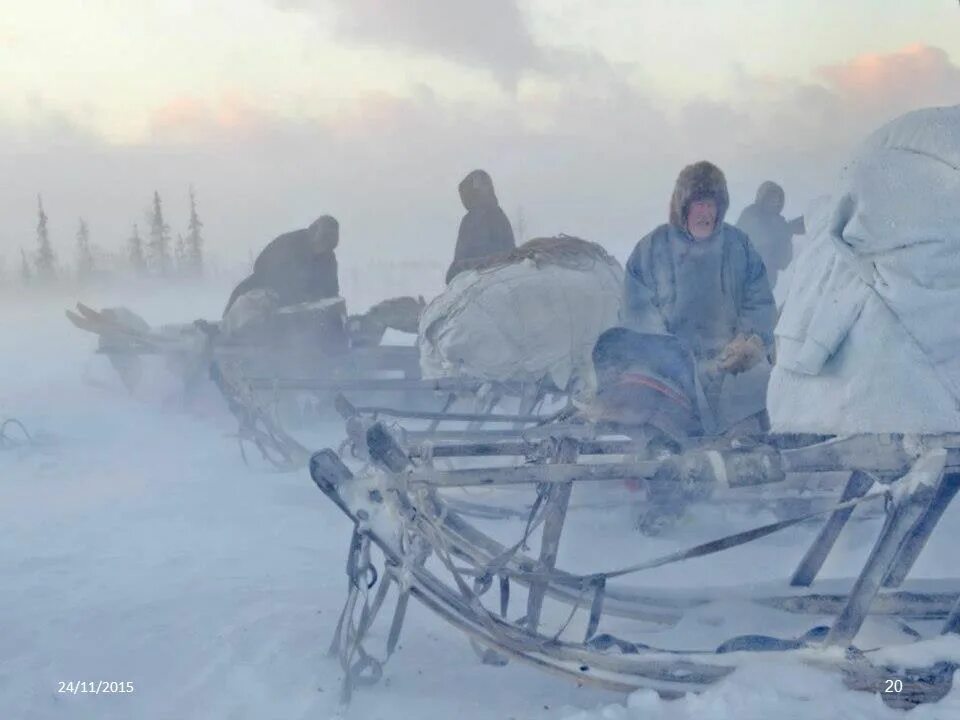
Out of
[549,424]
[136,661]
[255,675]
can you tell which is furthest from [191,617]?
[549,424]

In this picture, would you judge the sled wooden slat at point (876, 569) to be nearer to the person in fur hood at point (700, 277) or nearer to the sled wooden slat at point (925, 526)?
the sled wooden slat at point (925, 526)

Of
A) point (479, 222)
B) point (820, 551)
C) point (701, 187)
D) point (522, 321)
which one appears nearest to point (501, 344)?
point (522, 321)

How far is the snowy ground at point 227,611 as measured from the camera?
10.6ft

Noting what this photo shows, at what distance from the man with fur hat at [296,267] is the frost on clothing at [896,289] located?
819 cm

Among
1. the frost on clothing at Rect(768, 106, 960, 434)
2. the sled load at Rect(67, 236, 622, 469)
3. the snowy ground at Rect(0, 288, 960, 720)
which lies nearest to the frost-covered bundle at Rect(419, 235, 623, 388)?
the sled load at Rect(67, 236, 622, 469)

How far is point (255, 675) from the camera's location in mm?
3480

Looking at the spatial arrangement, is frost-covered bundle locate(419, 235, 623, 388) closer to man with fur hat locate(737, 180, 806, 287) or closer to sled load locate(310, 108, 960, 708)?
sled load locate(310, 108, 960, 708)

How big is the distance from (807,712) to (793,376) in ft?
3.83

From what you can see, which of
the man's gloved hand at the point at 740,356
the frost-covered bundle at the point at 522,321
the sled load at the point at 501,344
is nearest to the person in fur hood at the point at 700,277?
the man's gloved hand at the point at 740,356

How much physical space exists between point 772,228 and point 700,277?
644 centimetres

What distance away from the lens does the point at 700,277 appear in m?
5.49

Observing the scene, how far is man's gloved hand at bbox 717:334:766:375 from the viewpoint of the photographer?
4816 millimetres

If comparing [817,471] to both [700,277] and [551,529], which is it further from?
[700,277]

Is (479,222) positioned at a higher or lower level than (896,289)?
lower
